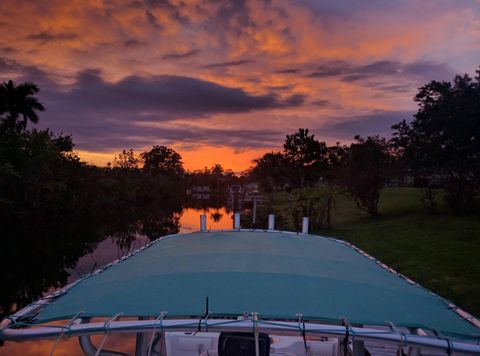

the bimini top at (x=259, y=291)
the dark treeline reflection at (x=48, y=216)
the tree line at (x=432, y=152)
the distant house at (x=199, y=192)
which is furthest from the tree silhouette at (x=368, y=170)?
the distant house at (x=199, y=192)

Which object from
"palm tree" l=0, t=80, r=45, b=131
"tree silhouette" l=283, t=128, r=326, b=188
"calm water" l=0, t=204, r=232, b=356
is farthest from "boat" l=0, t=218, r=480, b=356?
"tree silhouette" l=283, t=128, r=326, b=188

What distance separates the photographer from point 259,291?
15.9 feet

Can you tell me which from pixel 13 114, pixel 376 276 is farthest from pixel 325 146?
pixel 376 276

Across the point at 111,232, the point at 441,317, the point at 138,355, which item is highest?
the point at 441,317

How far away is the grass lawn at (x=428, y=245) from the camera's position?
1298 cm

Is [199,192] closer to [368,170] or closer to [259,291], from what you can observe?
[368,170]

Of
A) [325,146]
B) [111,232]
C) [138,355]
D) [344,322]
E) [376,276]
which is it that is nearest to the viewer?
[344,322]

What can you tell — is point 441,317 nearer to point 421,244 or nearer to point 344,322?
point 344,322

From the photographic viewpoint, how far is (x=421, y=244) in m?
19.2

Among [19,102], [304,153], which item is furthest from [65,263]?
[304,153]

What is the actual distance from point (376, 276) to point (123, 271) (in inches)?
139

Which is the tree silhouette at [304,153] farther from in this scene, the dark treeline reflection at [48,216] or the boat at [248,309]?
the boat at [248,309]

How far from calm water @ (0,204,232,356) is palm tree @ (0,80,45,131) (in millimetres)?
23554

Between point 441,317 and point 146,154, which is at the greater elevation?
point 146,154
